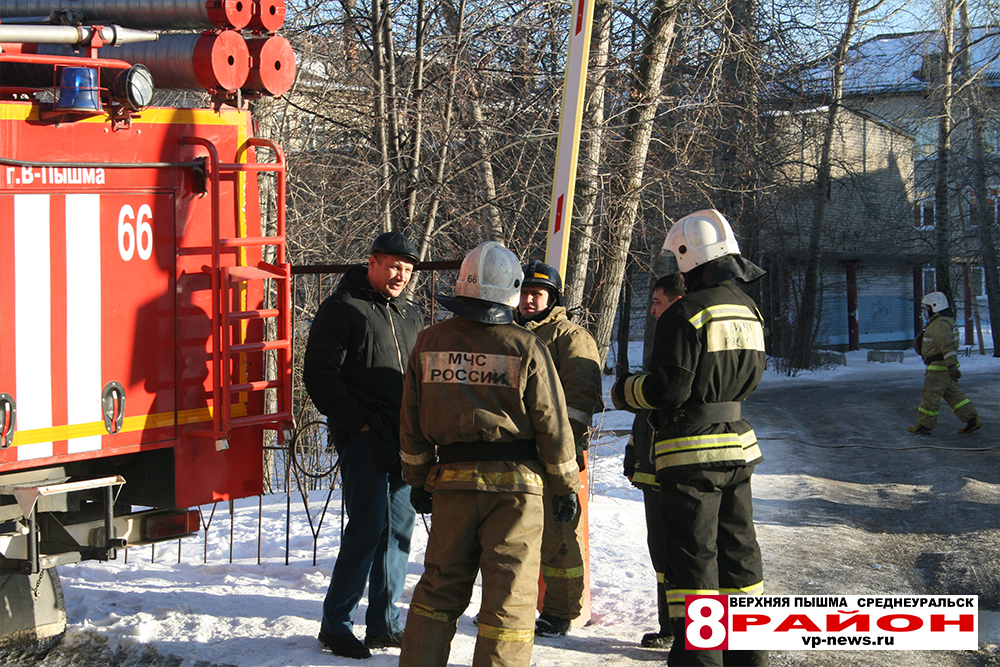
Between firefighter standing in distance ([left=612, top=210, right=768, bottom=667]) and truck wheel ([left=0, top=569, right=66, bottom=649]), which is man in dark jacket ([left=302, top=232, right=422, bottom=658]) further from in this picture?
truck wheel ([left=0, top=569, right=66, bottom=649])

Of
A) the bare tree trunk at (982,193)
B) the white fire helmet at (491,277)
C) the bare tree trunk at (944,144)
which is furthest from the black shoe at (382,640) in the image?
the bare tree trunk at (982,193)

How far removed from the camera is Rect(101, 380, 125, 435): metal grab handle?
415 centimetres

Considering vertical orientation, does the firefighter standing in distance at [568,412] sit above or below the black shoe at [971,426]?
above

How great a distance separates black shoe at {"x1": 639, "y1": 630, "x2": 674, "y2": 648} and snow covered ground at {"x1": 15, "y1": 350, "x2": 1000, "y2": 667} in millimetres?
106

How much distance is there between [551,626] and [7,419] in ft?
9.31

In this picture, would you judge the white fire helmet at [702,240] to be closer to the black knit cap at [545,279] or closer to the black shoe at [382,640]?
the black knit cap at [545,279]

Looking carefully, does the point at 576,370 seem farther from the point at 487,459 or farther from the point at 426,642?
the point at 426,642

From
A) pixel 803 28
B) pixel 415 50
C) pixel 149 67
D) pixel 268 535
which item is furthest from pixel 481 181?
pixel 803 28

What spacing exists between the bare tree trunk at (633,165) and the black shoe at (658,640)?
18.4 feet

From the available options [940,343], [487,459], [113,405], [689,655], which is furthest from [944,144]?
[113,405]

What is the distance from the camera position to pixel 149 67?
4582 millimetres

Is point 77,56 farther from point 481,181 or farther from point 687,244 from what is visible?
point 481,181

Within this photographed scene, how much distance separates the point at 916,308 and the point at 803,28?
23.1 m

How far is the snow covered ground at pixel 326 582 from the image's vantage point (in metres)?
4.52
